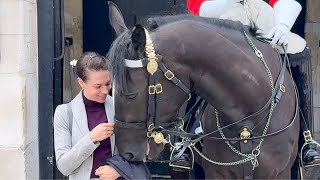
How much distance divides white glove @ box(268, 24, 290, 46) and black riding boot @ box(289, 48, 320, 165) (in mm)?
224

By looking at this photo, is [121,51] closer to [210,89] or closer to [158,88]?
[158,88]

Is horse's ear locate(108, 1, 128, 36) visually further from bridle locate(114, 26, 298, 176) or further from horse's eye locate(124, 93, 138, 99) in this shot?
horse's eye locate(124, 93, 138, 99)

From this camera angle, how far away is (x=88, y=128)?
279 cm

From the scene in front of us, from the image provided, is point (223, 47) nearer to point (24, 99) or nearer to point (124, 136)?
point (124, 136)

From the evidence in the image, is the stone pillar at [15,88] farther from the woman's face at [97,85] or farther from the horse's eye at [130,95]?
the horse's eye at [130,95]

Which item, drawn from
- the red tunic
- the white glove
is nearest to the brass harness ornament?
the white glove

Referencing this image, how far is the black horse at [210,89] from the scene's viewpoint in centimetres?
251

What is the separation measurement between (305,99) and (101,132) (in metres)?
1.34

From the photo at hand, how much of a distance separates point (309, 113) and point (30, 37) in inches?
80.8

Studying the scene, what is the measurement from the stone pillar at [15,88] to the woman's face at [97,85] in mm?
1461

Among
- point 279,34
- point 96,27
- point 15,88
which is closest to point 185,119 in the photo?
point 279,34

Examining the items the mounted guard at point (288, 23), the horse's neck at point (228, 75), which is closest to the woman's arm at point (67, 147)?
the horse's neck at point (228, 75)

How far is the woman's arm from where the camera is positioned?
264 centimetres

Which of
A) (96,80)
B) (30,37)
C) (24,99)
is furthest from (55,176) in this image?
(96,80)
